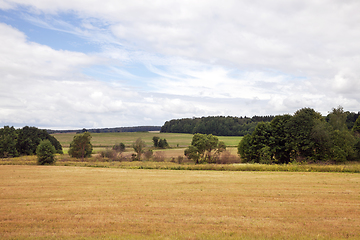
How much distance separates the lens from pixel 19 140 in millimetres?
64625

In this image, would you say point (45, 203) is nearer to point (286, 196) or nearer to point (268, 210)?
point (268, 210)

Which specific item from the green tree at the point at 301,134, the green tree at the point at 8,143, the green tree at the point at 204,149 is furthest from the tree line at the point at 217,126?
the green tree at the point at 8,143

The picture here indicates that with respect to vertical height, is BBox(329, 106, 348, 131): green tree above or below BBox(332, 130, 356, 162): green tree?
above

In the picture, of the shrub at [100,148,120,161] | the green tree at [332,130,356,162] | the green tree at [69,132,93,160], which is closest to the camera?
the green tree at [332,130,356,162]

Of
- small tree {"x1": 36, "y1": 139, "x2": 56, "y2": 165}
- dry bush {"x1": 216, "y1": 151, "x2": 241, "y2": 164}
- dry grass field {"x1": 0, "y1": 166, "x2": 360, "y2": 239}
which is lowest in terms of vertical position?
dry bush {"x1": 216, "y1": 151, "x2": 241, "y2": 164}

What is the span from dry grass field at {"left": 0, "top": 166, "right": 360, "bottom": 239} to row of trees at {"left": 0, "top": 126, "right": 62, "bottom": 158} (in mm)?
45499

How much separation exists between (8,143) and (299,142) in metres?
68.9

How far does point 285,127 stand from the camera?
50.5 meters

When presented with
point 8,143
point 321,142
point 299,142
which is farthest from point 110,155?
point 321,142

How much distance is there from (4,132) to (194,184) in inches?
2413

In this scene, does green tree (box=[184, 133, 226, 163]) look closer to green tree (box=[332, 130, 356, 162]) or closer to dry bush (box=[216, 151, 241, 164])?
dry bush (box=[216, 151, 241, 164])

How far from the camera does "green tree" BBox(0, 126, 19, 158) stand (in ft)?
190

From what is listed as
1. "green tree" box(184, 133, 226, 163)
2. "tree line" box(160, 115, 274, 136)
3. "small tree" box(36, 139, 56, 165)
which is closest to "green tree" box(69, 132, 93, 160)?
"small tree" box(36, 139, 56, 165)

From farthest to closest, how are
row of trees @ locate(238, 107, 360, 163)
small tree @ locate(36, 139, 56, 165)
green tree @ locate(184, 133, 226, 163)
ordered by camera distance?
green tree @ locate(184, 133, 226, 163) < row of trees @ locate(238, 107, 360, 163) < small tree @ locate(36, 139, 56, 165)
